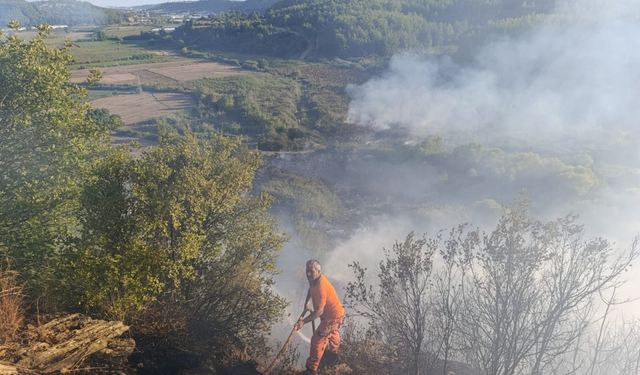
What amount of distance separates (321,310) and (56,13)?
524ft

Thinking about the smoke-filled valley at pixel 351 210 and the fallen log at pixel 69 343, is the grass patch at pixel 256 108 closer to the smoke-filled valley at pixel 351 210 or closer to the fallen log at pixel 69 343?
the smoke-filled valley at pixel 351 210

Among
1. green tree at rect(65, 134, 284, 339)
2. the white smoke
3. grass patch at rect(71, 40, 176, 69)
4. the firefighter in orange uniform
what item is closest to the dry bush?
green tree at rect(65, 134, 284, 339)

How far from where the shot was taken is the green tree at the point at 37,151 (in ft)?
23.5

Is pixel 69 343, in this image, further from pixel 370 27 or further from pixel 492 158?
pixel 370 27

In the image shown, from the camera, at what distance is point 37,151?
7449mm

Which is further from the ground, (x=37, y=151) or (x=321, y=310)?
(x=37, y=151)

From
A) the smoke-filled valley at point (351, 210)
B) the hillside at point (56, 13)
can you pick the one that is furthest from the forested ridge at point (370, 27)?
the hillside at point (56, 13)

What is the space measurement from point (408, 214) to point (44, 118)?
13705 millimetres

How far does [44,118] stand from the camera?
737cm

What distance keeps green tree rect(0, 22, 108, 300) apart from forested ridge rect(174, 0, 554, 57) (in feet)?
Result: 162

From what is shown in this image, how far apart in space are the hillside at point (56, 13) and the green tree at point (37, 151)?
131m

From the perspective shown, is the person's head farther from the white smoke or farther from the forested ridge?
the forested ridge

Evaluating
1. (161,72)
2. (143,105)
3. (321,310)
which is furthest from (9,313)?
(161,72)

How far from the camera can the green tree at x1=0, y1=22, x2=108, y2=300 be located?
7.17 metres
